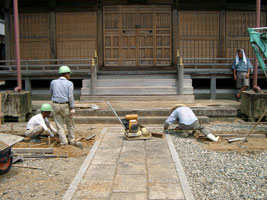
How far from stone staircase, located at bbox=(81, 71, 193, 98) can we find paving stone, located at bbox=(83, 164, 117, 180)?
6.75 m

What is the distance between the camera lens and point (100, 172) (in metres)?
5.71

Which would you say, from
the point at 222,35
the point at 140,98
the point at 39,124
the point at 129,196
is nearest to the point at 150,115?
the point at 140,98

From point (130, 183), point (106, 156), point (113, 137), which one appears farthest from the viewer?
point (113, 137)

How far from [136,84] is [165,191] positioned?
8455 mm

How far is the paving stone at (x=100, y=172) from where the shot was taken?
18.0 ft

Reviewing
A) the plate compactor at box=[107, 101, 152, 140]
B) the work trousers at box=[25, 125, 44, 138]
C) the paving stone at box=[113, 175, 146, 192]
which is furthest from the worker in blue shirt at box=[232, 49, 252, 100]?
the paving stone at box=[113, 175, 146, 192]

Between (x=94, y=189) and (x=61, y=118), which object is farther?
(x=61, y=118)

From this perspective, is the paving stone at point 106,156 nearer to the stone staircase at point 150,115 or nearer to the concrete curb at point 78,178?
the concrete curb at point 78,178

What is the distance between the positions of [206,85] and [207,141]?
7.31 m

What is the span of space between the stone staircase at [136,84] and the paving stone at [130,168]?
676 centimetres

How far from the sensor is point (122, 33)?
14398 millimetres

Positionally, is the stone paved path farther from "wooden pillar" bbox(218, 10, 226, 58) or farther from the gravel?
"wooden pillar" bbox(218, 10, 226, 58)

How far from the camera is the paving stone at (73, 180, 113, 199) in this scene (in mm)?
4766

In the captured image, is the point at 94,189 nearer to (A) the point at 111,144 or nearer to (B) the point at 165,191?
(B) the point at 165,191
